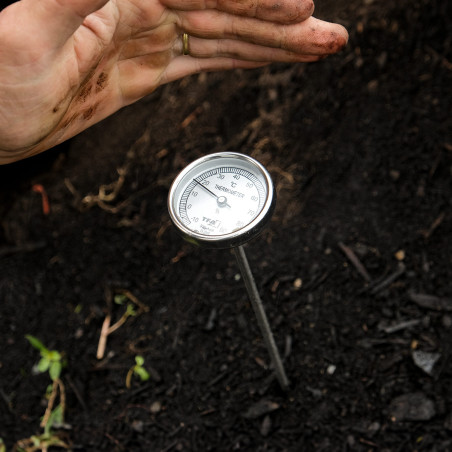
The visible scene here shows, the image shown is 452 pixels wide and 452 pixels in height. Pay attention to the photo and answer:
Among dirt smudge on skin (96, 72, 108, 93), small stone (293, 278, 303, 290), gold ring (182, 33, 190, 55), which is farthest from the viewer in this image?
small stone (293, 278, 303, 290)

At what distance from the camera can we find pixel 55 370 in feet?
9.43

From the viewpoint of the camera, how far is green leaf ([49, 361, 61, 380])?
2.86 meters

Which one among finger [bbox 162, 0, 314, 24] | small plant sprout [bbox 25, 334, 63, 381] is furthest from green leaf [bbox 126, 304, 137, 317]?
finger [bbox 162, 0, 314, 24]

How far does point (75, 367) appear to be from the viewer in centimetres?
299

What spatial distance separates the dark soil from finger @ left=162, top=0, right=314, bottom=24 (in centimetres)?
94

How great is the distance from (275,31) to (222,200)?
37.0 inches

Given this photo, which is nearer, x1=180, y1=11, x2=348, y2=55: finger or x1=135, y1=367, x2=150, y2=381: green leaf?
x1=180, y1=11, x2=348, y2=55: finger

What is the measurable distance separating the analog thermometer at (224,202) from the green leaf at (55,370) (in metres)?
1.17

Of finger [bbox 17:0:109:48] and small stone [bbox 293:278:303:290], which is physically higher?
finger [bbox 17:0:109:48]

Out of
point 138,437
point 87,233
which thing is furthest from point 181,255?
point 138,437

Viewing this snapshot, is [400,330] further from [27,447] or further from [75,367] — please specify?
[27,447]

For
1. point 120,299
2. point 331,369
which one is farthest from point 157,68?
point 331,369

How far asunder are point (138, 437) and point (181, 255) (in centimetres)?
93

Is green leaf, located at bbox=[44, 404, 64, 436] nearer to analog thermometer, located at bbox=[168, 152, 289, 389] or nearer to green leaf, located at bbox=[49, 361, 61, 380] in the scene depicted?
green leaf, located at bbox=[49, 361, 61, 380]
